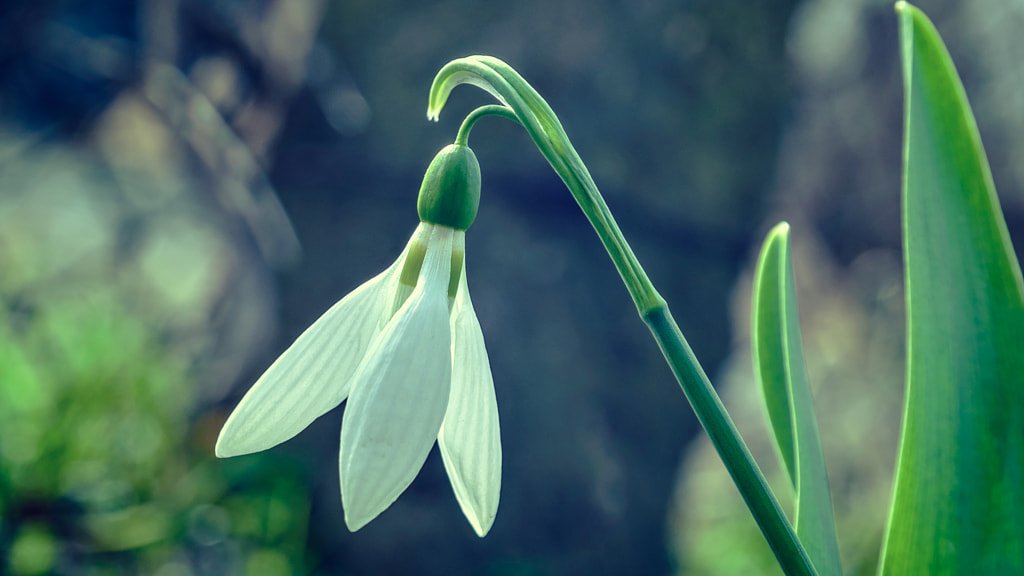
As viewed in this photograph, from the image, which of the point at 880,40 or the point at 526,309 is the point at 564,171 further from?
the point at 880,40

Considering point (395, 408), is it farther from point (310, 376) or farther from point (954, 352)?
point (954, 352)

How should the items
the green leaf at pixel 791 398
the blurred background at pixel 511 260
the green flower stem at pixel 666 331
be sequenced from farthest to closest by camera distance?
the blurred background at pixel 511 260
the green leaf at pixel 791 398
the green flower stem at pixel 666 331

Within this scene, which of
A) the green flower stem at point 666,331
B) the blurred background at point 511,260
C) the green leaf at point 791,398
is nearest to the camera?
the green flower stem at point 666,331

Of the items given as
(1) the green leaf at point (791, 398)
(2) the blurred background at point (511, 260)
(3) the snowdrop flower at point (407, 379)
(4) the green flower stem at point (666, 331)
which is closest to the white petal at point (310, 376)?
(3) the snowdrop flower at point (407, 379)

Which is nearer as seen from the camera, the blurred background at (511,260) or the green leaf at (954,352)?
the green leaf at (954,352)

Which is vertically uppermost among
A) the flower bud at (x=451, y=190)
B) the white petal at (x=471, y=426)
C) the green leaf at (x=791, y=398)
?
the flower bud at (x=451, y=190)

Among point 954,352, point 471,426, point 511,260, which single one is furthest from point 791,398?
point 511,260

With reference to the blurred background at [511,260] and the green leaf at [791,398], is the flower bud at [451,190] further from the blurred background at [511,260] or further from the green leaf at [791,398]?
the blurred background at [511,260]
